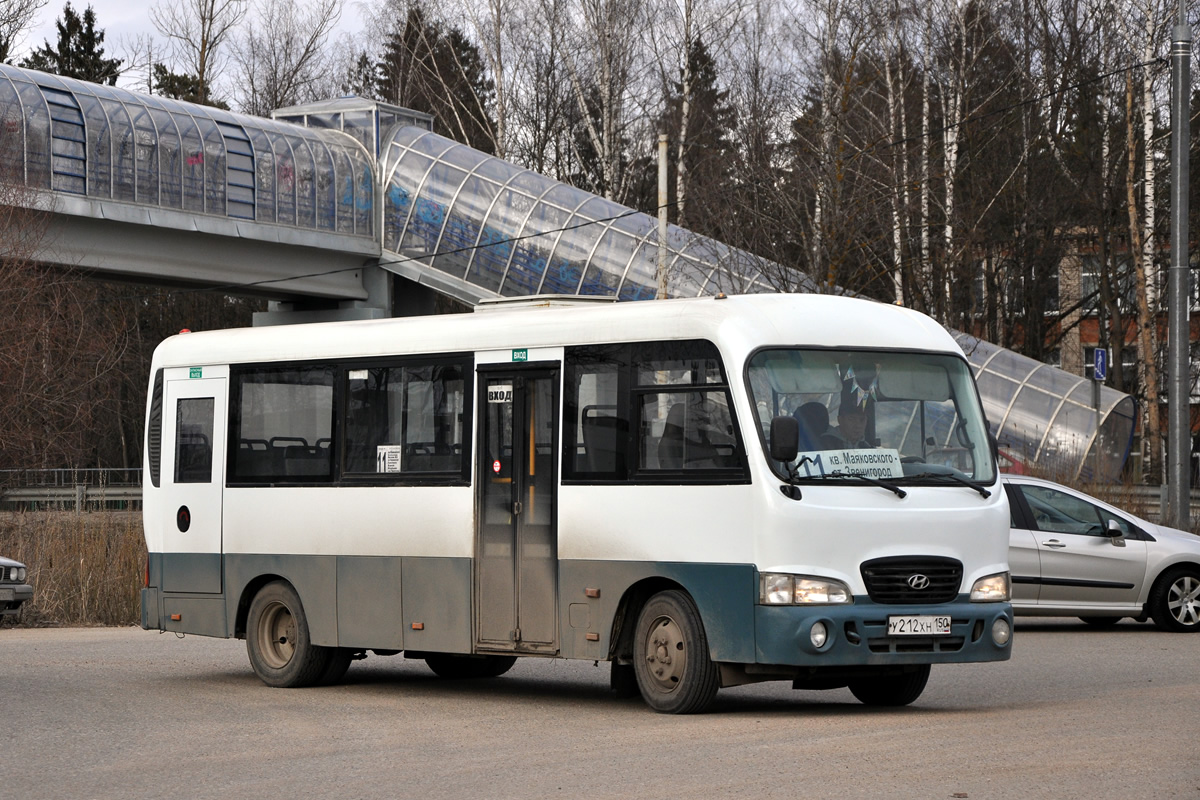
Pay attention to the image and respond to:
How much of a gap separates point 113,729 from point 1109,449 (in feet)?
101

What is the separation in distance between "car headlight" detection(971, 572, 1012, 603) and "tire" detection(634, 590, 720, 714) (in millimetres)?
1711

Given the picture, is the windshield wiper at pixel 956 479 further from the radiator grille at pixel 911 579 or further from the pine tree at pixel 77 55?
the pine tree at pixel 77 55

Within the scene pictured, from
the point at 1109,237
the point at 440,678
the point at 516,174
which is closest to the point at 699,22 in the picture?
the point at 516,174

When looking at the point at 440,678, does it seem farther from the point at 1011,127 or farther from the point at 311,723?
the point at 1011,127

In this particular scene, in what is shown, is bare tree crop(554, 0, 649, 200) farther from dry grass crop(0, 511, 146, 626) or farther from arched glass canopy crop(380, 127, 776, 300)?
dry grass crop(0, 511, 146, 626)

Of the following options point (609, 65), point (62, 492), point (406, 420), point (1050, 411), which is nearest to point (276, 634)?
point (406, 420)

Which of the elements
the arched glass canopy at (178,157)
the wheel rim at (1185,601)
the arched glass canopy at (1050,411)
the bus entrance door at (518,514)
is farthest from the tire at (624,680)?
the arched glass canopy at (178,157)

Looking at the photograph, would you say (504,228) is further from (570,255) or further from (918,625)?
(918,625)

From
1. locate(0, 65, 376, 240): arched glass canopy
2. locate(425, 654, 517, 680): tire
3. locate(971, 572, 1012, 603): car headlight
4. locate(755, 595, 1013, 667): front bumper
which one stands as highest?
locate(0, 65, 376, 240): arched glass canopy

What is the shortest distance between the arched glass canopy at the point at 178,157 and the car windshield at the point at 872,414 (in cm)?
2989

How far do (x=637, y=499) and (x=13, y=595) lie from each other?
10.3 metres

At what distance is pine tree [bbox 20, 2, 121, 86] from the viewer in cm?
6844

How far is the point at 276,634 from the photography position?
14023 mm

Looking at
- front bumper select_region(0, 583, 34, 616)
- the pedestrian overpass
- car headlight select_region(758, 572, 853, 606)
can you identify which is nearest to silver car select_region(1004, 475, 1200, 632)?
car headlight select_region(758, 572, 853, 606)
